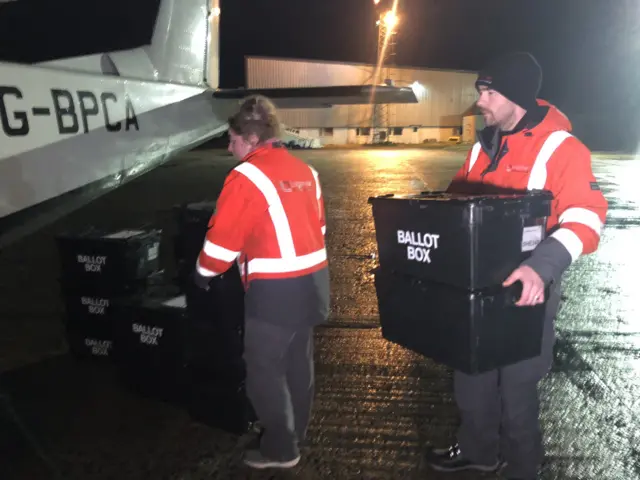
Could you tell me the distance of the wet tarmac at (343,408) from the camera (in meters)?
2.70

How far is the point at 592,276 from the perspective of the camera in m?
6.11

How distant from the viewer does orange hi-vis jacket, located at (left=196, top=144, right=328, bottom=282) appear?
238 centimetres

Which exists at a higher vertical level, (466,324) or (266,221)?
(266,221)

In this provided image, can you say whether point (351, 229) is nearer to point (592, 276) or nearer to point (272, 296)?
point (592, 276)

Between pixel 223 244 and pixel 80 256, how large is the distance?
1.84m

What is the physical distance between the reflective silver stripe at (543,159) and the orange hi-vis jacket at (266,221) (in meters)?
1.00

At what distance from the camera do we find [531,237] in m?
2.14

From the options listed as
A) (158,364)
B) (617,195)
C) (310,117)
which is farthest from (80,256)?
(310,117)

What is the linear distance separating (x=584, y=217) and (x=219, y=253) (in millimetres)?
1552

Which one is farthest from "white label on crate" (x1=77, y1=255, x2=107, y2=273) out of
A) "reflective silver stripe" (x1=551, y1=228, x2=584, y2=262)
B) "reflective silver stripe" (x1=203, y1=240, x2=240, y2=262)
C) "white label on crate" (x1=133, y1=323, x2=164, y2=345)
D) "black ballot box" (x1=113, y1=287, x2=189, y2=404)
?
"reflective silver stripe" (x1=551, y1=228, x2=584, y2=262)

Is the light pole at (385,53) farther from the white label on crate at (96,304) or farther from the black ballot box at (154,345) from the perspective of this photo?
the black ballot box at (154,345)

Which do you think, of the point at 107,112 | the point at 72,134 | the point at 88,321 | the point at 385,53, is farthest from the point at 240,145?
the point at 385,53

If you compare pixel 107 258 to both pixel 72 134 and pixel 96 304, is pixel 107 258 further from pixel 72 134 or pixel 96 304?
pixel 72 134

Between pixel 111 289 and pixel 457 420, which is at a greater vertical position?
pixel 111 289
